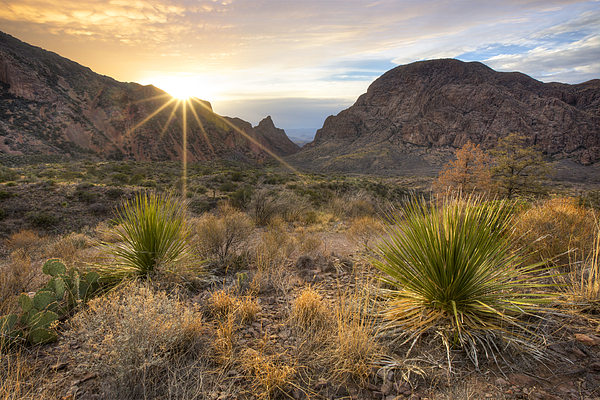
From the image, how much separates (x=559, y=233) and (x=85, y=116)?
55625 millimetres

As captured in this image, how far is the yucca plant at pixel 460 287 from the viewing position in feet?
8.56

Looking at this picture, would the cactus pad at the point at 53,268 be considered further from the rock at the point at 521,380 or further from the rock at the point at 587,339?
the rock at the point at 587,339


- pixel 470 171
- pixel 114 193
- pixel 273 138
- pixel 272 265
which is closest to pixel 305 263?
pixel 272 265

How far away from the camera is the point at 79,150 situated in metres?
35.9

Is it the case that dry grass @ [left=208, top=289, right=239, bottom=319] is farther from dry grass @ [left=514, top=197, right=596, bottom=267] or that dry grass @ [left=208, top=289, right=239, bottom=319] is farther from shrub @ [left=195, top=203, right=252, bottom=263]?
dry grass @ [left=514, top=197, right=596, bottom=267]

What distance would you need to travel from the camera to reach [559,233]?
14.0ft

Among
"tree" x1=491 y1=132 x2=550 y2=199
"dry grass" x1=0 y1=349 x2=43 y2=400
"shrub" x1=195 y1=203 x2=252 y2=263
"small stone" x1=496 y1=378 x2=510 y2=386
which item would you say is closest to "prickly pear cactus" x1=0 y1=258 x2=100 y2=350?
"dry grass" x1=0 y1=349 x2=43 y2=400

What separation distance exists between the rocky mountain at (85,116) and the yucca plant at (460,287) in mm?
41353

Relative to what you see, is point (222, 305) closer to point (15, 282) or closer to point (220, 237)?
point (220, 237)

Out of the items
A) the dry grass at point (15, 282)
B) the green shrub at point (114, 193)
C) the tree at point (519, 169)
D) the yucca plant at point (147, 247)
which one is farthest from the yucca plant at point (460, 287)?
the green shrub at point (114, 193)

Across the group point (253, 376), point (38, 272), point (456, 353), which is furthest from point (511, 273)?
point (38, 272)

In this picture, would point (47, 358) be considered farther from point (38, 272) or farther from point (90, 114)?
point (90, 114)

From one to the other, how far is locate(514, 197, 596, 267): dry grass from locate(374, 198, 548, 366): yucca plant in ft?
5.26

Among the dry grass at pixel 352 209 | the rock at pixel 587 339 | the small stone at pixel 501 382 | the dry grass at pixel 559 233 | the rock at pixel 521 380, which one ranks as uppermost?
the dry grass at pixel 559 233
